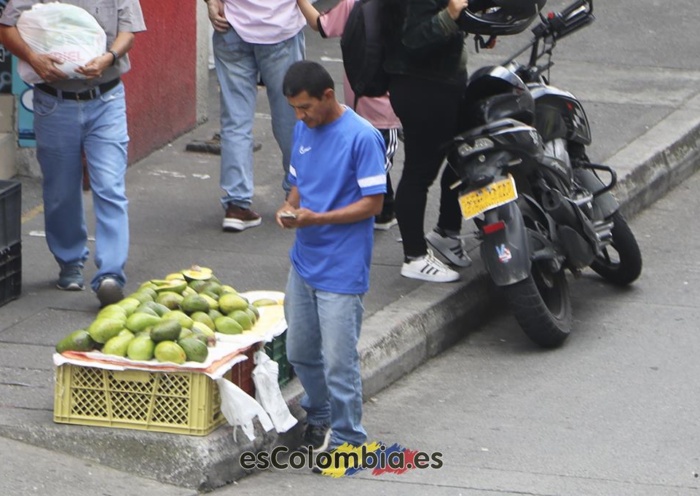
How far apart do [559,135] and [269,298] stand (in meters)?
2.04

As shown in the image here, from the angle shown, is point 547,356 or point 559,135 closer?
point 547,356

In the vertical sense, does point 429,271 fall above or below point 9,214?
below

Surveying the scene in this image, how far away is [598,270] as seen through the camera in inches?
301

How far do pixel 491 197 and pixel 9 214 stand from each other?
221 centimetres

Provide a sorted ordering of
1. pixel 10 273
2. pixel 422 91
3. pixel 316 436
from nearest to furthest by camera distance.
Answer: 1. pixel 316 436
2. pixel 10 273
3. pixel 422 91

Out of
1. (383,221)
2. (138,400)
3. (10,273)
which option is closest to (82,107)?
(10,273)

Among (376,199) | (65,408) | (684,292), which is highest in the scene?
(376,199)

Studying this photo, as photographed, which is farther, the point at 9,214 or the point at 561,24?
the point at 561,24

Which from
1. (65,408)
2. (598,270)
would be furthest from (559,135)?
(65,408)

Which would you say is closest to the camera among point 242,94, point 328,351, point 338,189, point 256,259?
point 338,189

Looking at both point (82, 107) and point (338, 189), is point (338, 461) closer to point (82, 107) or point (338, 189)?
point (338, 189)

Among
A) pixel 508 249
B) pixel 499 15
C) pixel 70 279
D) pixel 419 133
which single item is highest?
pixel 499 15

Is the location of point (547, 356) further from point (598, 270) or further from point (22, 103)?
point (22, 103)

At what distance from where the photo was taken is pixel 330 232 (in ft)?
17.0
